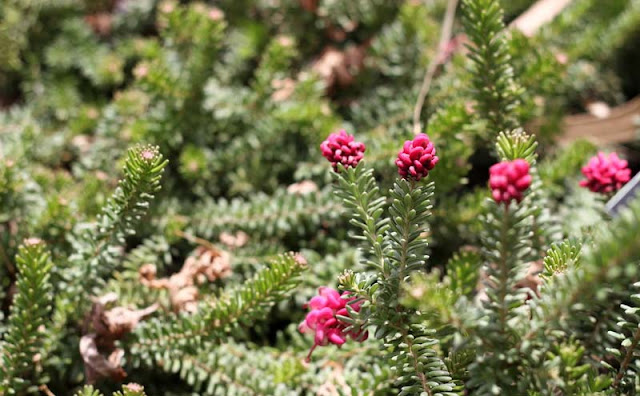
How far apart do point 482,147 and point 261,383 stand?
864 millimetres

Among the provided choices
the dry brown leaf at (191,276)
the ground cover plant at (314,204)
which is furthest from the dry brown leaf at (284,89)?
the dry brown leaf at (191,276)

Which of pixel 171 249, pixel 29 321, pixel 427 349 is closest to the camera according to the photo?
pixel 427 349

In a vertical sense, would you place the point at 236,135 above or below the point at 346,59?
below

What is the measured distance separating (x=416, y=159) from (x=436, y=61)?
0.86 metres

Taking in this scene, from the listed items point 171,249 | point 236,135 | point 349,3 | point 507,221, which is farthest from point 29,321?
point 349,3

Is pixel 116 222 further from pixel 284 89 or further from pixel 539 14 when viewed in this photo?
pixel 539 14

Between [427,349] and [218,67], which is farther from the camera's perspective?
[218,67]

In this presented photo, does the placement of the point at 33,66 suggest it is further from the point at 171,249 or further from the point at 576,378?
the point at 576,378

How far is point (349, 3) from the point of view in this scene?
186 centimetres

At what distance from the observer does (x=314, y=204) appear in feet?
4.69

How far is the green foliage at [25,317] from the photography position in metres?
1.06

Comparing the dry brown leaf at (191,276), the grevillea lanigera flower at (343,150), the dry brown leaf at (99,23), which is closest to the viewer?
the grevillea lanigera flower at (343,150)

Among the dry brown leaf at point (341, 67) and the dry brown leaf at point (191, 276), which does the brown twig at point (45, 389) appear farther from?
the dry brown leaf at point (341, 67)

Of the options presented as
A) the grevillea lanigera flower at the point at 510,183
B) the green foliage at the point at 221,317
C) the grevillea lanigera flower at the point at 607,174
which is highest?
the grevillea lanigera flower at the point at 607,174
